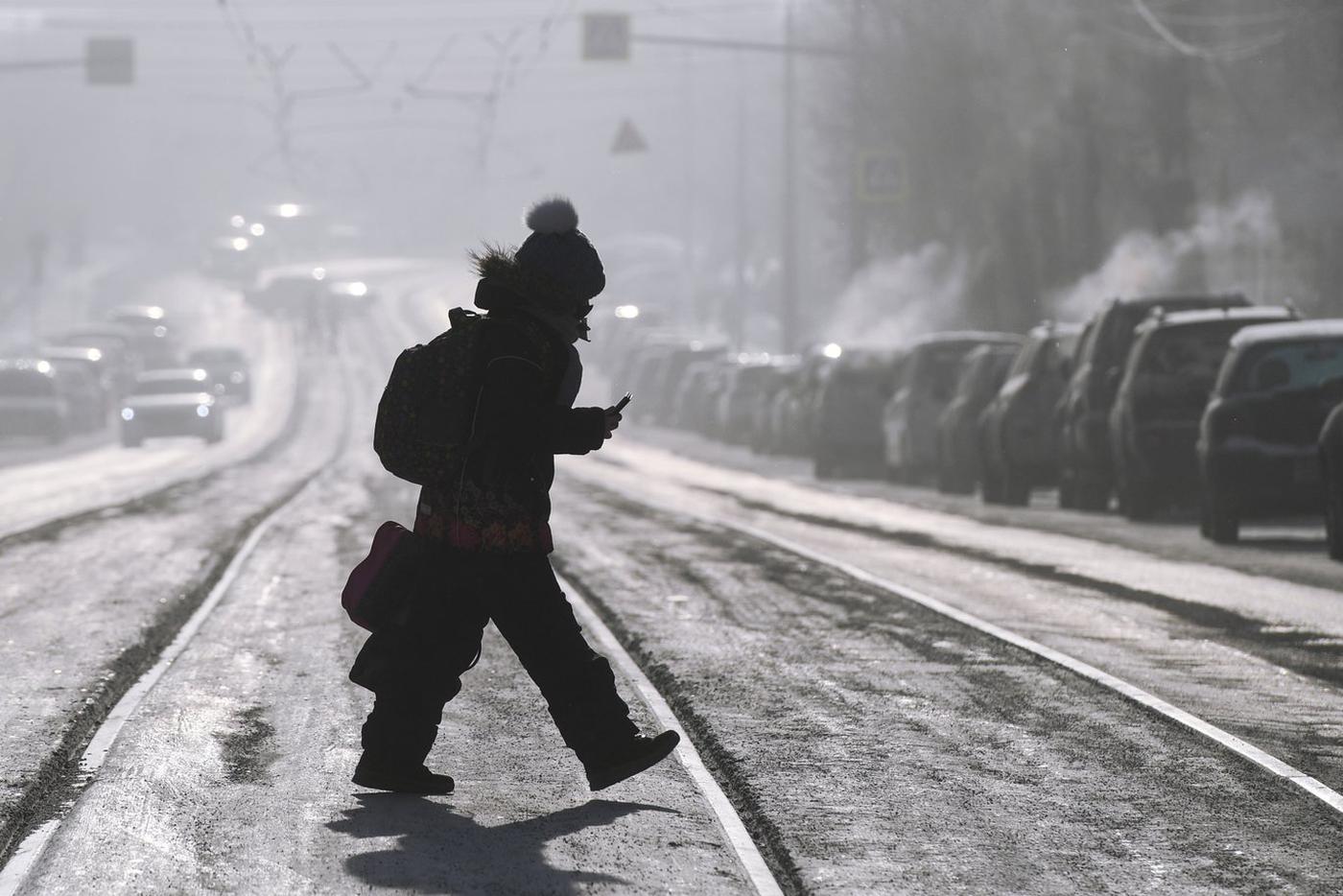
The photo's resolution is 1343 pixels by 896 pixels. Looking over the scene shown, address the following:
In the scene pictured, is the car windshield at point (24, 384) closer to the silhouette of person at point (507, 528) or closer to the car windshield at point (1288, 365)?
the car windshield at point (1288, 365)

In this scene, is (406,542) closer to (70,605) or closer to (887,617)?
(887,617)

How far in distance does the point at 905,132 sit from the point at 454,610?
54.0 metres

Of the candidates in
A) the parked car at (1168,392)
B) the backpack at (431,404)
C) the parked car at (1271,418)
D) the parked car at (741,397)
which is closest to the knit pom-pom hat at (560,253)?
the backpack at (431,404)

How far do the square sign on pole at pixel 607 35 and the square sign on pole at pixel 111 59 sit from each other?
26.9ft

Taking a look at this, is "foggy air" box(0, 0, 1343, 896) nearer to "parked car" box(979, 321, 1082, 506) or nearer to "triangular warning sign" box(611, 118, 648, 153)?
"parked car" box(979, 321, 1082, 506)

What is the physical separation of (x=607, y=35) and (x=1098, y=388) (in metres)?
18.1

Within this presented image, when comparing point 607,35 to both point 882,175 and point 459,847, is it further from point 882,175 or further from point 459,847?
point 459,847

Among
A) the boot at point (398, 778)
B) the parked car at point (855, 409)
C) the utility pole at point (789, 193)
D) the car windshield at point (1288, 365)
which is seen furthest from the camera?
the utility pole at point (789, 193)

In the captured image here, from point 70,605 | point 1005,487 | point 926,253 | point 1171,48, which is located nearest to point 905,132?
point 926,253

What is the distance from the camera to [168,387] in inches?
1994

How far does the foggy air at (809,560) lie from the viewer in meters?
7.03

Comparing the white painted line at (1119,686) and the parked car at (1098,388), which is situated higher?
the parked car at (1098,388)

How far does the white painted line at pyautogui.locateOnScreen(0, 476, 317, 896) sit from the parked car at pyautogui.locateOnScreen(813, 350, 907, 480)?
16.6 meters

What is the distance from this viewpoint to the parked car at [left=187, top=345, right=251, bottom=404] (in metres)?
67.5
